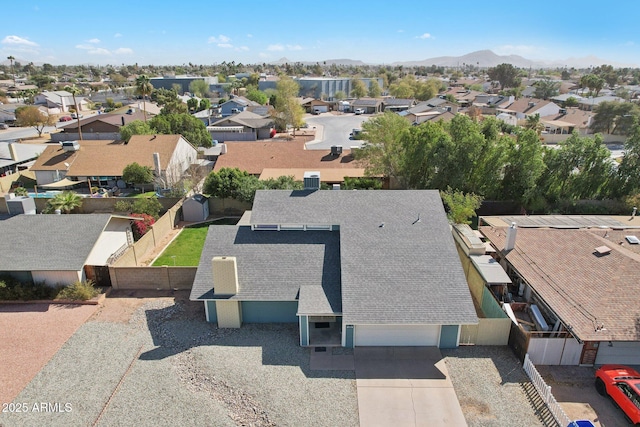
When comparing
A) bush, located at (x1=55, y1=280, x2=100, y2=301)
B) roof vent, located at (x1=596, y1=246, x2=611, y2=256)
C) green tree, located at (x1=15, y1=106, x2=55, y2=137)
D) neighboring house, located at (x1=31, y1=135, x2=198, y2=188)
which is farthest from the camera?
green tree, located at (x1=15, y1=106, x2=55, y2=137)

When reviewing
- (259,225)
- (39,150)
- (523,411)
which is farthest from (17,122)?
(523,411)

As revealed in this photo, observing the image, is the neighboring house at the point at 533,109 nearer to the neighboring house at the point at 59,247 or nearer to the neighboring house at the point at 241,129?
the neighboring house at the point at 241,129

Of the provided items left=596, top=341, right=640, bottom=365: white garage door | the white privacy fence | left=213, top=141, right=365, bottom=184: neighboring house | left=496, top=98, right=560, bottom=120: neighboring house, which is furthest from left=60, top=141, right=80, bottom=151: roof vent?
left=496, top=98, right=560, bottom=120: neighboring house

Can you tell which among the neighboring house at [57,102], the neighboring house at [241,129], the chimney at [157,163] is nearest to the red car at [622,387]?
the chimney at [157,163]

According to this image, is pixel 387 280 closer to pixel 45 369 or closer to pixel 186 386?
pixel 186 386

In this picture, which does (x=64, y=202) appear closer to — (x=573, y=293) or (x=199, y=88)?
(x=573, y=293)

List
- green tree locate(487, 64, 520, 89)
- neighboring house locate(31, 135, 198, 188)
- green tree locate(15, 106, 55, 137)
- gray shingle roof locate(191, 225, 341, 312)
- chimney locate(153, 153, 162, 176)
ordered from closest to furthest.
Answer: gray shingle roof locate(191, 225, 341, 312), chimney locate(153, 153, 162, 176), neighboring house locate(31, 135, 198, 188), green tree locate(15, 106, 55, 137), green tree locate(487, 64, 520, 89)

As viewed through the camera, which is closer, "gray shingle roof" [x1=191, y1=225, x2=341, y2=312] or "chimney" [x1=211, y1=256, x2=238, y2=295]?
"chimney" [x1=211, y1=256, x2=238, y2=295]

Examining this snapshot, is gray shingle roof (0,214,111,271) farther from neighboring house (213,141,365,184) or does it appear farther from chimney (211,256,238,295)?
neighboring house (213,141,365,184)
